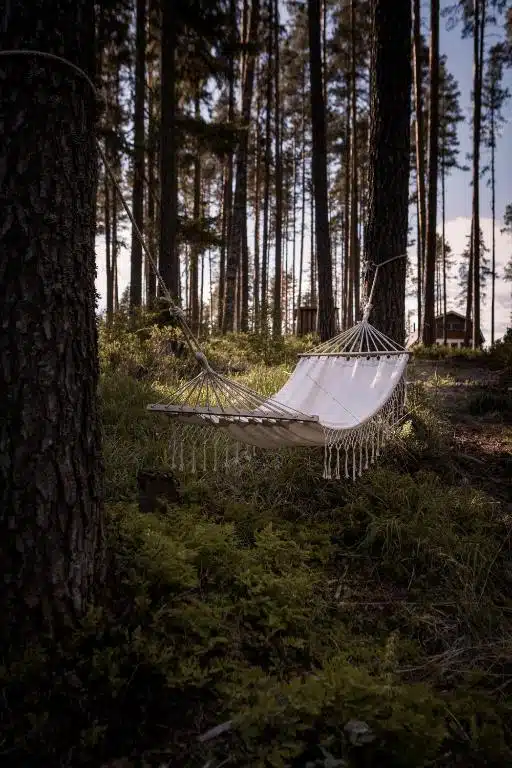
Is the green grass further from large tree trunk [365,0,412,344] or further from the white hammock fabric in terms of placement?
large tree trunk [365,0,412,344]

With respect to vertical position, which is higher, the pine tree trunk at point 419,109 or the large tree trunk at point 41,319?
the pine tree trunk at point 419,109

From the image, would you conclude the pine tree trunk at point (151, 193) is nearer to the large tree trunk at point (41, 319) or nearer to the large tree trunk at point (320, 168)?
the large tree trunk at point (320, 168)

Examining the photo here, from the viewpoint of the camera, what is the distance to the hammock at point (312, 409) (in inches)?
69.8

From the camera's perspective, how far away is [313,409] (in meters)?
2.57

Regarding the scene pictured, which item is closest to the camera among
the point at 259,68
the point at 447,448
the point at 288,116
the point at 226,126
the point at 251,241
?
the point at 447,448

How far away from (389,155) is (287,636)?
9.01 ft

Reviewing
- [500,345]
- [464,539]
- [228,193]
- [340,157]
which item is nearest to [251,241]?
[340,157]

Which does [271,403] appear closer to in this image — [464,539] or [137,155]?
[464,539]

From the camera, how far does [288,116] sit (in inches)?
431

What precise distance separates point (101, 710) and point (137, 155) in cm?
605

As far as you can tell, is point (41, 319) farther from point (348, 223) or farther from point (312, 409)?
point (348, 223)

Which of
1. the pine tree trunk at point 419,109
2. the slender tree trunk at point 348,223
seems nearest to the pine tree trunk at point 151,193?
the slender tree trunk at point 348,223

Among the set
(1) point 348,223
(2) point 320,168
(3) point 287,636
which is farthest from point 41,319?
(1) point 348,223

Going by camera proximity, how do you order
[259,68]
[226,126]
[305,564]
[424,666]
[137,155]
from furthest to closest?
[259,68]
[137,155]
[226,126]
[305,564]
[424,666]
